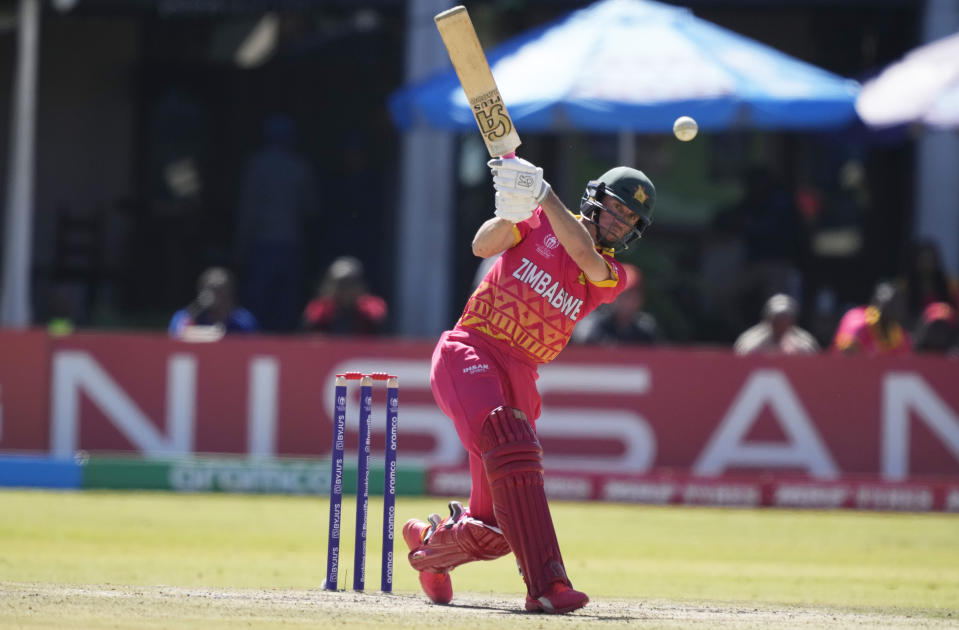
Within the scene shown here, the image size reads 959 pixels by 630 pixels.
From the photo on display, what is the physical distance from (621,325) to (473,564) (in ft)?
11.9

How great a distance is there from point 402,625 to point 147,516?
4.85 meters

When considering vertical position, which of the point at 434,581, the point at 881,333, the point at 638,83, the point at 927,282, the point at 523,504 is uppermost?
the point at 638,83

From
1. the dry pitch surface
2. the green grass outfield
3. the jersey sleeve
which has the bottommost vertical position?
the green grass outfield

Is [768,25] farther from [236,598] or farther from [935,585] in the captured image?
[236,598]

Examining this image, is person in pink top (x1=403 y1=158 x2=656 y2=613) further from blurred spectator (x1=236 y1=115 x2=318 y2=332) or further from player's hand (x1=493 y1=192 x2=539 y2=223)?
blurred spectator (x1=236 y1=115 x2=318 y2=332)

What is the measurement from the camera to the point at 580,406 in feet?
36.1

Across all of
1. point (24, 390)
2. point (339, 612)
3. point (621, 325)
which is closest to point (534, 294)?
point (339, 612)

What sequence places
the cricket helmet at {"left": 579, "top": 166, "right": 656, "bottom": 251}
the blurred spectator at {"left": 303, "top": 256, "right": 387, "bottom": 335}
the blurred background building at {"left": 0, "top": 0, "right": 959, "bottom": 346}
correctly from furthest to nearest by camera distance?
the blurred background building at {"left": 0, "top": 0, "right": 959, "bottom": 346}
the blurred spectator at {"left": 303, "top": 256, "right": 387, "bottom": 335}
the cricket helmet at {"left": 579, "top": 166, "right": 656, "bottom": 251}

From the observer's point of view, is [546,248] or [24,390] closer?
[546,248]

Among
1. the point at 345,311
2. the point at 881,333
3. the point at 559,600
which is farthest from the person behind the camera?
the point at 345,311

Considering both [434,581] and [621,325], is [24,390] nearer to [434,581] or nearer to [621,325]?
[621,325]

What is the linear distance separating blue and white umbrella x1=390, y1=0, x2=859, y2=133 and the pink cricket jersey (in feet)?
16.5

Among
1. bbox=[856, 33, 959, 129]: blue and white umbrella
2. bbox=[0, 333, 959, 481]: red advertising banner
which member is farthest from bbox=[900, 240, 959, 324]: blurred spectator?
bbox=[856, 33, 959, 129]: blue and white umbrella

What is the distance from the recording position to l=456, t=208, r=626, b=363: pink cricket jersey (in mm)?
5633
